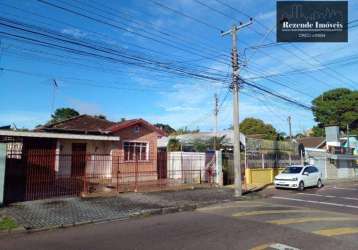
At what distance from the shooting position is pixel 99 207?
13.4 m

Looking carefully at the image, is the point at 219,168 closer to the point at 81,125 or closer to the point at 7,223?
the point at 81,125

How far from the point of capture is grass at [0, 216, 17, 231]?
9.65 m

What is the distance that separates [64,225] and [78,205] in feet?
10.7

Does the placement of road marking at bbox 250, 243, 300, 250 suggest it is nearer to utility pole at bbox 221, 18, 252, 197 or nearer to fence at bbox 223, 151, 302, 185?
utility pole at bbox 221, 18, 252, 197

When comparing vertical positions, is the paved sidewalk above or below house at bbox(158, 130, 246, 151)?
below

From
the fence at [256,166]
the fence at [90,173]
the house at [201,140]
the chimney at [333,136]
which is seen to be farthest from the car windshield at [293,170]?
the chimney at [333,136]

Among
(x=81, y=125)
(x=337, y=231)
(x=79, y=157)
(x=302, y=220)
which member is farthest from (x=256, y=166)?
(x=337, y=231)

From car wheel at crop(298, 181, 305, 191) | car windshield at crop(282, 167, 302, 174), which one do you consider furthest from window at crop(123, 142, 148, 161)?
car wheel at crop(298, 181, 305, 191)

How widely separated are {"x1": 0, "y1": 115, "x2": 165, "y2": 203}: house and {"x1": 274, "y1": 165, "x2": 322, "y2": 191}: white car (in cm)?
801

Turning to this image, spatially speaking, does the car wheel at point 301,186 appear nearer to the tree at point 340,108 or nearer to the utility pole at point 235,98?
the utility pole at point 235,98

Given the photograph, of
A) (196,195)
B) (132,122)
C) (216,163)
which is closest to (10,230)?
(196,195)

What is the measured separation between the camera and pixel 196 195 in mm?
17875

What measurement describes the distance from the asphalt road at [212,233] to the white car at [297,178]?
1018cm

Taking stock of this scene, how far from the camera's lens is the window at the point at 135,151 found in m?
23.1
